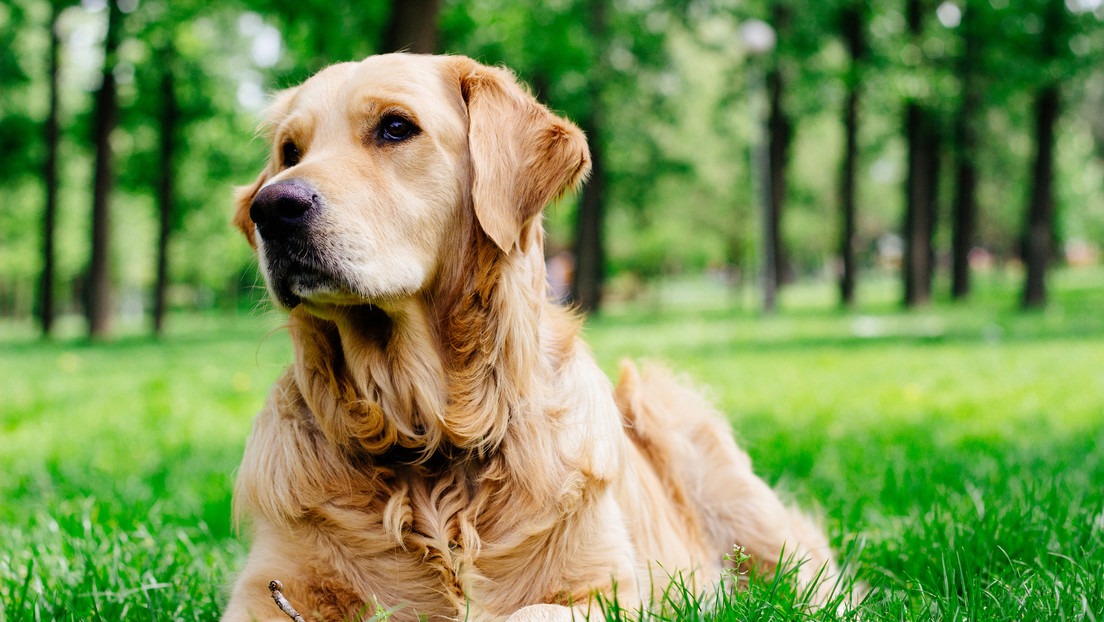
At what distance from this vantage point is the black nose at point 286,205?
2363 mm

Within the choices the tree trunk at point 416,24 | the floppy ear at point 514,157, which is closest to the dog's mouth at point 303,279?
the floppy ear at point 514,157

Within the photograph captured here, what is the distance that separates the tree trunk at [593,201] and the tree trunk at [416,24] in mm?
11389

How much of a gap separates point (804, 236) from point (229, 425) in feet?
119

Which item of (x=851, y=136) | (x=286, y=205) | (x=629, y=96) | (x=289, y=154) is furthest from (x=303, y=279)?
(x=851, y=136)

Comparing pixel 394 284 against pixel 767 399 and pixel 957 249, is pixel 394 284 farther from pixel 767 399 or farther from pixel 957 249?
pixel 957 249

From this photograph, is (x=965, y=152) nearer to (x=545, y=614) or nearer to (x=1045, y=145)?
(x=1045, y=145)

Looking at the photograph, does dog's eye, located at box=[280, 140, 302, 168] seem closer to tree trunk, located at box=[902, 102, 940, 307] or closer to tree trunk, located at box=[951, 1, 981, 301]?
tree trunk, located at box=[951, 1, 981, 301]

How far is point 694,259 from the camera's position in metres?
37.1

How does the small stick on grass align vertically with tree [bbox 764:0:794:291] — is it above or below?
below

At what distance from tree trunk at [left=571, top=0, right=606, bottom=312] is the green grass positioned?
30.7 ft

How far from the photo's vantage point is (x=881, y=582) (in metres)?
2.88

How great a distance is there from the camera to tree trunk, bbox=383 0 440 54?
8.02m

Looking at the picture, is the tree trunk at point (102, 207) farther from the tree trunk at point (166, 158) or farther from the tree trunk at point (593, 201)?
the tree trunk at point (593, 201)

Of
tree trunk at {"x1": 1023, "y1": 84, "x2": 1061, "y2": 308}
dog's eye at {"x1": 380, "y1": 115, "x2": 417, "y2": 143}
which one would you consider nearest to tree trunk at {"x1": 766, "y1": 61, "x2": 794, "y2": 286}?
tree trunk at {"x1": 1023, "y1": 84, "x2": 1061, "y2": 308}
